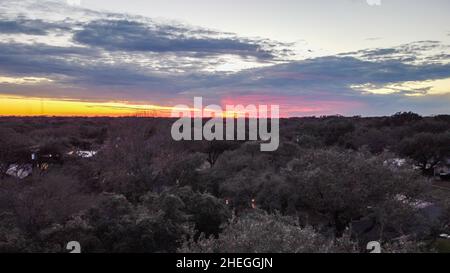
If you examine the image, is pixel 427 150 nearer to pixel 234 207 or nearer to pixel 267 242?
pixel 234 207

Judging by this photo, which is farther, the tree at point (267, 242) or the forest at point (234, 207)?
the forest at point (234, 207)

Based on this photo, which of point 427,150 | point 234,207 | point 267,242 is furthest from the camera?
point 427,150

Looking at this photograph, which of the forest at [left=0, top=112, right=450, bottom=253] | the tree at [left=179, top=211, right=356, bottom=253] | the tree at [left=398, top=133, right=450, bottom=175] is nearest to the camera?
the tree at [left=179, top=211, right=356, bottom=253]

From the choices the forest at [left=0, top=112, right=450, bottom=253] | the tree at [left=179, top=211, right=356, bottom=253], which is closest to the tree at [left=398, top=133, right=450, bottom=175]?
the forest at [left=0, top=112, right=450, bottom=253]

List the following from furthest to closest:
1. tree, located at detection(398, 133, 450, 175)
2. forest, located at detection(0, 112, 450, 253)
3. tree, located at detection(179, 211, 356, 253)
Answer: tree, located at detection(398, 133, 450, 175)
forest, located at detection(0, 112, 450, 253)
tree, located at detection(179, 211, 356, 253)

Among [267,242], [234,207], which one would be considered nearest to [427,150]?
[234,207]

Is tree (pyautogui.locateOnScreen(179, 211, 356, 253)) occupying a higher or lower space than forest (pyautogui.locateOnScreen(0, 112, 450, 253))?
higher

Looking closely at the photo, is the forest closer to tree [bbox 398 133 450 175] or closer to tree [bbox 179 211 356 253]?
tree [bbox 179 211 356 253]

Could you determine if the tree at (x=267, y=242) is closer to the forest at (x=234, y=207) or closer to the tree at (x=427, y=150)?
the forest at (x=234, y=207)

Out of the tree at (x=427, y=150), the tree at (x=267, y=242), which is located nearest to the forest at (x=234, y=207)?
the tree at (x=267, y=242)

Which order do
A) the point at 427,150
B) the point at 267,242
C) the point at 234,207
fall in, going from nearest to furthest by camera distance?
the point at 267,242, the point at 234,207, the point at 427,150
